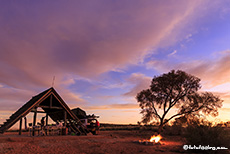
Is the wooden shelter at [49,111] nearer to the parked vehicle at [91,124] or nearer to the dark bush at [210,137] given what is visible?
the parked vehicle at [91,124]

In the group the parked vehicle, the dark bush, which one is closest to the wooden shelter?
the parked vehicle

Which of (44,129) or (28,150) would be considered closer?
(28,150)

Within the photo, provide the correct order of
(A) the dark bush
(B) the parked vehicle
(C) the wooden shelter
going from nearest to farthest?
(A) the dark bush
(C) the wooden shelter
(B) the parked vehicle

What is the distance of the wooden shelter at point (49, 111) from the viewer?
13623mm

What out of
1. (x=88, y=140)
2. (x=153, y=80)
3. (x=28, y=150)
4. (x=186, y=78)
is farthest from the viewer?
(x=153, y=80)

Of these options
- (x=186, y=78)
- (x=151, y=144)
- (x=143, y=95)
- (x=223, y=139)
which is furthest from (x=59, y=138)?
(x=186, y=78)

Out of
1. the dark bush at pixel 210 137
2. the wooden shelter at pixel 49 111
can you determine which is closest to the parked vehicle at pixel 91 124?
the wooden shelter at pixel 49 111

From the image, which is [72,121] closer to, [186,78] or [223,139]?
[223,139]

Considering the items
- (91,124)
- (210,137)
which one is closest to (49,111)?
(91,124)

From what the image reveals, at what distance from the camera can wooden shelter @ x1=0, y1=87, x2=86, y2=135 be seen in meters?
13.6

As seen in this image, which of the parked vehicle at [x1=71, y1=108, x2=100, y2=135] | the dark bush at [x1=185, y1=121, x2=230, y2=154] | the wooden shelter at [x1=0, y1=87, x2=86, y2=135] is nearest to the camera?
the dark bush at [x1=185, y1=121, x2=230, y2=154]

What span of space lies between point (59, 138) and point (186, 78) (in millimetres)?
18446

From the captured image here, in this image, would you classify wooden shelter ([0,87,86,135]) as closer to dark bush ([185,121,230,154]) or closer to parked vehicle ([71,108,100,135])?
parked vehicle ([71,108,100,135])

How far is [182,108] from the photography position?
2497 cm
